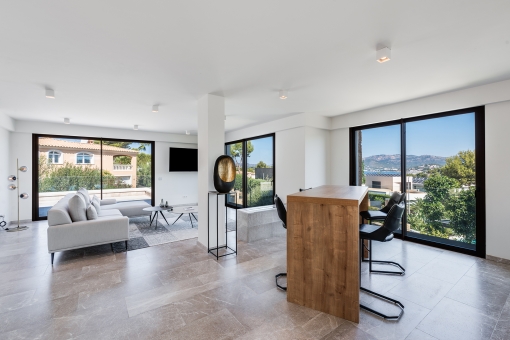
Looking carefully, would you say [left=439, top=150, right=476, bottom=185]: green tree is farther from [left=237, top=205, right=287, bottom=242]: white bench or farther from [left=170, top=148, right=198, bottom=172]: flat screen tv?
[left=170, top=148, right=198, bottom=172]: flat screen tv

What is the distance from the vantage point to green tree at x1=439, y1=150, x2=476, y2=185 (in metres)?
3.67

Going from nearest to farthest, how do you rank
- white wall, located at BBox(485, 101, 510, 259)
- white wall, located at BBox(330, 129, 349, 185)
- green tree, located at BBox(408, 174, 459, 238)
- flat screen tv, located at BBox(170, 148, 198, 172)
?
1. white wall, located at BBox(485, 101, 510, 259)
2. green tree, located at BBox(408, 174, 459, 238)
3. white wall, located at BBox(330, 129, 349, 185)
4. flat screen tv, located at BBox(170, 148, 198, 172)

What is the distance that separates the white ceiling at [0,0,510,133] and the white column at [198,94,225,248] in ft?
0.93

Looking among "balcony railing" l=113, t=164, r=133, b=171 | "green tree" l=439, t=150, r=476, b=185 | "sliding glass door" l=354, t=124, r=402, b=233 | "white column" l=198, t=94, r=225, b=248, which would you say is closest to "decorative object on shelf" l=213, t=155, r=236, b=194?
"white column" l=198, t=94, r=225, b=248

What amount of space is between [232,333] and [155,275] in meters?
1.50

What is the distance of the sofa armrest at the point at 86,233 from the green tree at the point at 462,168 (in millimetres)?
5479

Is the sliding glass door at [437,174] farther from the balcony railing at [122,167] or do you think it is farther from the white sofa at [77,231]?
the balcony railing at [122,167]

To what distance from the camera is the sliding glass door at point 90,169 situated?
6145 mm

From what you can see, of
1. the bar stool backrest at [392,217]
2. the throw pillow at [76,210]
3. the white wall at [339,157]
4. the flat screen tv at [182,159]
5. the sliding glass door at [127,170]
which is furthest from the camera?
the flat screen tv at [182,159]

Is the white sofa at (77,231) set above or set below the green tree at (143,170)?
below

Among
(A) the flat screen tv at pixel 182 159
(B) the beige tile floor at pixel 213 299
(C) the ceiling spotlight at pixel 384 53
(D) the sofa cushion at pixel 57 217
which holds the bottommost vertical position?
(B) the beige tile floor at pixel 213 299

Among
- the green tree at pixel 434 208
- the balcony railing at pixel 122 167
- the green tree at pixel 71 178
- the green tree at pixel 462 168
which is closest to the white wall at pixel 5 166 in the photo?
the green tree at pixel 71 178

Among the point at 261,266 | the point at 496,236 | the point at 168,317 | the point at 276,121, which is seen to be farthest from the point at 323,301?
the point at 276,121

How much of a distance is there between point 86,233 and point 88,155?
163 inches
